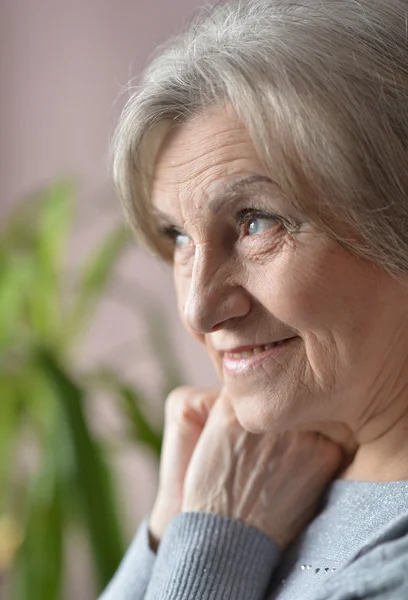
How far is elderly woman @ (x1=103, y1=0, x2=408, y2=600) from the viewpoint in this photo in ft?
3.02

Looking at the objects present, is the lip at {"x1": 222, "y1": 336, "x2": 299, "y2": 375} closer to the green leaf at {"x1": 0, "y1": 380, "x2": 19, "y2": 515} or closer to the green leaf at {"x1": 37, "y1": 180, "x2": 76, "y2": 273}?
the green leaf at {"x1": 0, "y1": 380, "x2": 19, "y2": 515}

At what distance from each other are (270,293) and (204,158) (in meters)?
0.17

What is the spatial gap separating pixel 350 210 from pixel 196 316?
0.23 metres

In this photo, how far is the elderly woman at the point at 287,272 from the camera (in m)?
0.92

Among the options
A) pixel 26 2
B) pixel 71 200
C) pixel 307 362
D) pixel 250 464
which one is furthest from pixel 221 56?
pixel 26 2

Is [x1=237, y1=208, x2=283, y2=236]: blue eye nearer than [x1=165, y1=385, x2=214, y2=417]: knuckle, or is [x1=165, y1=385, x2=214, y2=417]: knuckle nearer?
[x1=237, y1=208, x2=283, y2=236]: blue eye

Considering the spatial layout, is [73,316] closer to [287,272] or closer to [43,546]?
[43,546]

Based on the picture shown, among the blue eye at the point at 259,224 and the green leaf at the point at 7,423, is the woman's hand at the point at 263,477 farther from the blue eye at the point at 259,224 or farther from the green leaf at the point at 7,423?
the green leaf at the point at 7,423

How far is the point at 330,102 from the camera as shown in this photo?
91 centimetres

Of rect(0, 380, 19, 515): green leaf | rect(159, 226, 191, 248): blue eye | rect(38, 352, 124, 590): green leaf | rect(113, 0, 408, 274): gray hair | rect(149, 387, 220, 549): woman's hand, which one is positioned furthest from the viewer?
rect(0, 380, 19, 515): green leaf

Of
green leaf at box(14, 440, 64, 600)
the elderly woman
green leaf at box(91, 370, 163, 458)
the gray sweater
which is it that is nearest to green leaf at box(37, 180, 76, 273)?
green leaf at box(91, 370, 163, 458)

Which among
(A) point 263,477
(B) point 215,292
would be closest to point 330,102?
(B) point 215,292

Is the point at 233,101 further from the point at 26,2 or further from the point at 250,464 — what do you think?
the point at 26,2

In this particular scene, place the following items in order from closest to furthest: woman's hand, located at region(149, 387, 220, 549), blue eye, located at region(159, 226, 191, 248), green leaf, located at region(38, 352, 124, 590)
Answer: blue eye, located at region(159, 226, 191, 248)
woman's hand, located at region(149, 387, 220, 549)
green leaf, located at region(38, 352, 124, 590)
